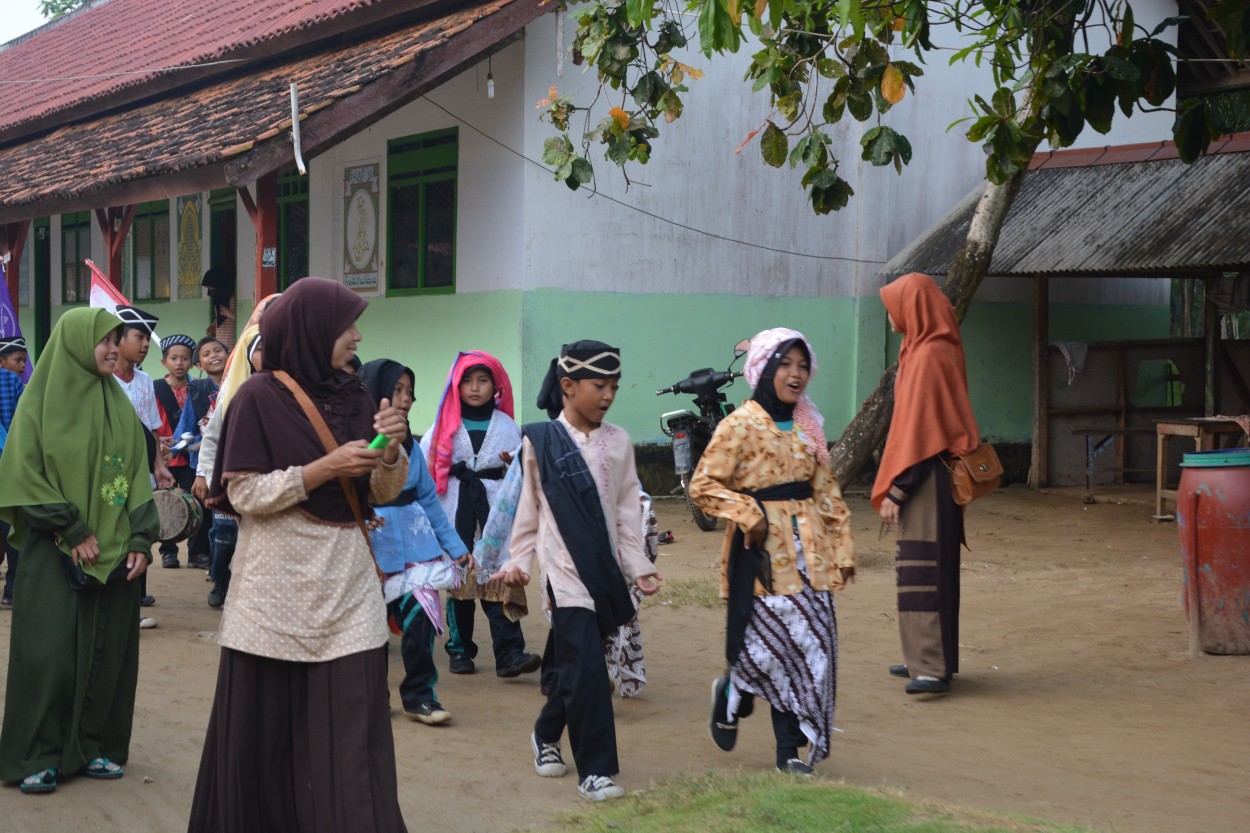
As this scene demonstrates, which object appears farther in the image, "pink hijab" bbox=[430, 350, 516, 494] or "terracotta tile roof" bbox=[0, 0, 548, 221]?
"terracotta tile roof" bbox=[0, 0, 548, 221]

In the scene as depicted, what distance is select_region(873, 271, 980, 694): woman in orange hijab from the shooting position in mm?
6551

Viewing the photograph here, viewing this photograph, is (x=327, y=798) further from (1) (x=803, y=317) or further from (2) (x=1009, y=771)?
(1) (x=803, y=317)

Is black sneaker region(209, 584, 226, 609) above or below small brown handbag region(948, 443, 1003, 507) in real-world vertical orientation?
below

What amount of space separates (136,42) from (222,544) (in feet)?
44.4

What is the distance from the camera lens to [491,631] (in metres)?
7.20

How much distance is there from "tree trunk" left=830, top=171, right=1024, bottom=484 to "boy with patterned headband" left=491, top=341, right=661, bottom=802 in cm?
559

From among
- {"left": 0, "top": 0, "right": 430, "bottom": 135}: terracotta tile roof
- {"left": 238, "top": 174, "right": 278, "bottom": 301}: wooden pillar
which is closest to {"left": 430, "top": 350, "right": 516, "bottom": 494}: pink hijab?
{"left": 238, "top": 174, "right": 278, "bottom": 301}: wooden pillar

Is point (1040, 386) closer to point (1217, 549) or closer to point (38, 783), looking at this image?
point (1217, 549)

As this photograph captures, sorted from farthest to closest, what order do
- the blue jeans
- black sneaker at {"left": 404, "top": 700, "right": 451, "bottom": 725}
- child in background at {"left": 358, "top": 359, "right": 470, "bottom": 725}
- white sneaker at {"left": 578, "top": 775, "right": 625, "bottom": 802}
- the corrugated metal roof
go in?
the corrugated metal roof
the blue jeans
black sneaker at {"left": 404, "top": 700, "right": 451, "bottom": 725}
child in background at {"left": 358, "top": 359, "right": 470, "bottom": 725}
white sneaker at {"left": 578, "top": 775, "right": 625, "bottom": 802}

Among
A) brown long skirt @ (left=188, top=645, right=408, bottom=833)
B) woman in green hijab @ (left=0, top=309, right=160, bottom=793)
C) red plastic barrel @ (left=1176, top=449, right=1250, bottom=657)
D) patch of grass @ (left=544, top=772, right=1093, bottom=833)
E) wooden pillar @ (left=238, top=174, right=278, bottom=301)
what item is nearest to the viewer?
brown long skirt @ (left=188, top=645, right=408, bottom=833)

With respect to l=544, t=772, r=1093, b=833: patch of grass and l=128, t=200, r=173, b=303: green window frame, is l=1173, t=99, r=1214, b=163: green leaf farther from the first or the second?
l=128, t=200, r=173, b=303: green window frame

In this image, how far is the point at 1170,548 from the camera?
37.7 ft

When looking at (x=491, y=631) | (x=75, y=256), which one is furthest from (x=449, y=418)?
(x=75, y=256)

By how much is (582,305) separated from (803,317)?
269 centimetres
